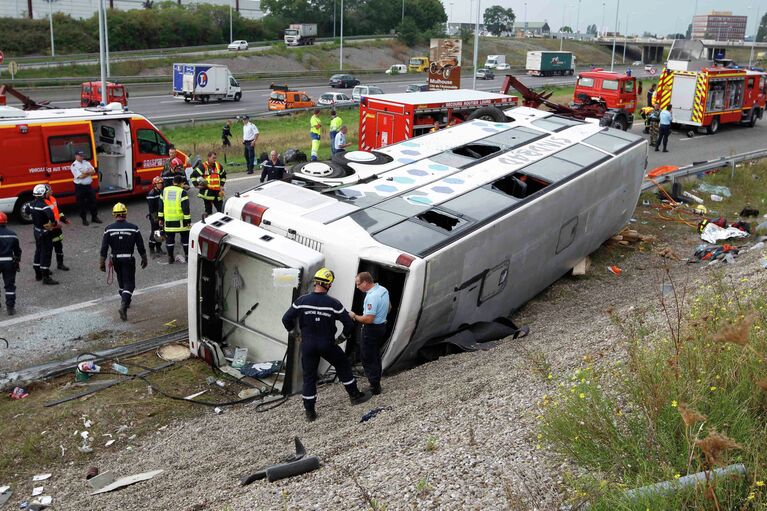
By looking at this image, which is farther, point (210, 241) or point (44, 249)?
point (44, 249)

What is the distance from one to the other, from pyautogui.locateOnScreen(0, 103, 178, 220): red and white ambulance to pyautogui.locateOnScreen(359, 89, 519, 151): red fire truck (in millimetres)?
5381

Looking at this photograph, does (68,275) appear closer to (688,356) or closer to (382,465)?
(382,465)

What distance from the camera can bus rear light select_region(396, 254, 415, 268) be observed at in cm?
788

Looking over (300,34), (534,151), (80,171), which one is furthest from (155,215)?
(300,34)

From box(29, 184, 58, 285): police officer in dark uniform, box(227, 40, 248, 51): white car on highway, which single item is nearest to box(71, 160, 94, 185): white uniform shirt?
box(29, 184, 58, 285): police officer in dark uniform

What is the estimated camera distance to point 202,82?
137 feet

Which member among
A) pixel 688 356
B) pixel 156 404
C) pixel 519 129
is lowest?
pixel 156 404

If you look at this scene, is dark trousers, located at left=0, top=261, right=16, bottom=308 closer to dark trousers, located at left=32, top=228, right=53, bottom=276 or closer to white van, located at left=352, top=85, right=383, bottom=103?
dark trousers, located at left=32, top=228, right=53, bottom=276

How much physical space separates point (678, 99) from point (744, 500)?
88.6 ft

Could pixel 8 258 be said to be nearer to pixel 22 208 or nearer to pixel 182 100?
pixel 22 208

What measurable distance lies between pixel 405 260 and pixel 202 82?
120 ft

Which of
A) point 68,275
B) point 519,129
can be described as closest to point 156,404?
point 68,275

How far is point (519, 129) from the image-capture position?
1288 centimetres

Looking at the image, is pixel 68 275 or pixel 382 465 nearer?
pixel 382 465
